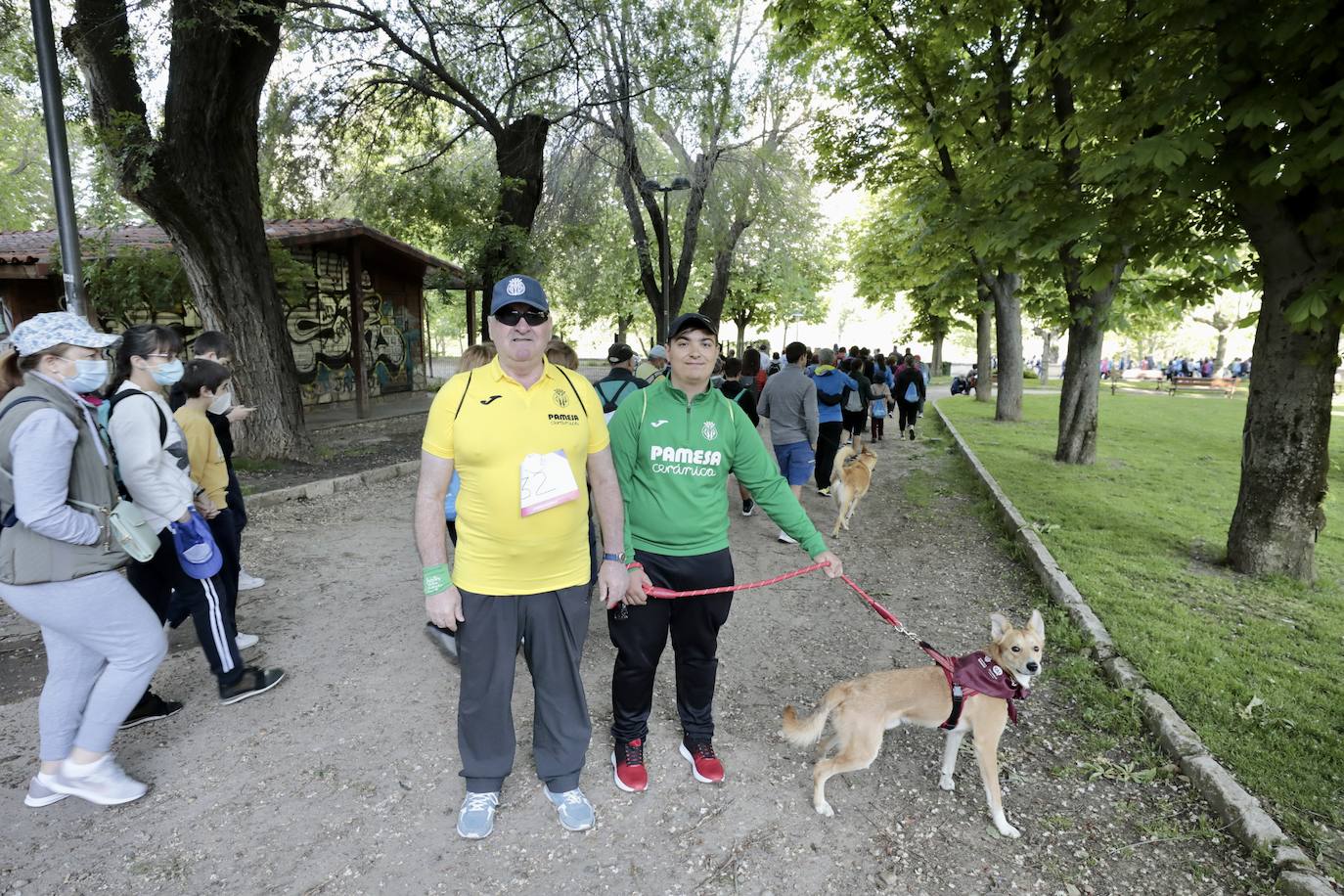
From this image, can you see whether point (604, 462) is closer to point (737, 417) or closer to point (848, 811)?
point (737, 417)

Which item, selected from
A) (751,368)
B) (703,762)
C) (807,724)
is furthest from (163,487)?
(751,368)

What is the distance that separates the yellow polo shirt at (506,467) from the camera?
102 inches

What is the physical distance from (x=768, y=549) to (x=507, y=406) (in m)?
5.01

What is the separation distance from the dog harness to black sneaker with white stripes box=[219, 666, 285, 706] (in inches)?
142

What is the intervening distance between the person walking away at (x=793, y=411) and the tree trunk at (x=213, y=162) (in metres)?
6.97

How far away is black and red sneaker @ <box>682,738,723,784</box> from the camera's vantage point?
3336 millimetres

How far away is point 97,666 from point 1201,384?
4117 cm

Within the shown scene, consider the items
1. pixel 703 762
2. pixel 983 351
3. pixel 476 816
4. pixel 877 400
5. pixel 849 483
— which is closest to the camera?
pixel 476 816

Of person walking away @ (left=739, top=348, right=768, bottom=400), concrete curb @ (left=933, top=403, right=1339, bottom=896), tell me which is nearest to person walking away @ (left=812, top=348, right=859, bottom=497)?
person walking away @ (left=739, top=348, right=768, bottom=400)

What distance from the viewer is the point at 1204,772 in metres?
3.27

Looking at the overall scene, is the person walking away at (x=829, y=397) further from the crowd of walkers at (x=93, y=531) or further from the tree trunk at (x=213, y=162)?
the tree trunk at (x=213, y=162)

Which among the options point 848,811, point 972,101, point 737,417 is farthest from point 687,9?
point 848,811

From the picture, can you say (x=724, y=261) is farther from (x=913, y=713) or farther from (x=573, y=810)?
(x=573, y=810)

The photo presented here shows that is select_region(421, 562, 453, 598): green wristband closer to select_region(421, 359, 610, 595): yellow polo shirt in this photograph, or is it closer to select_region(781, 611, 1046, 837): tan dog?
select_region(421, 359, 610, 595): yellow polo shirt
